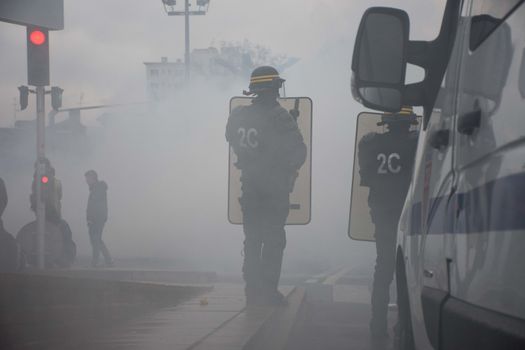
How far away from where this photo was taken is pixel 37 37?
34.8ft

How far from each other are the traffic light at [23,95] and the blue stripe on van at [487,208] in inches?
456

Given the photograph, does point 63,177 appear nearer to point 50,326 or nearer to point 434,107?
point 50,326

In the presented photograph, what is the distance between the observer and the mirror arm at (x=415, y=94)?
3.23 meters

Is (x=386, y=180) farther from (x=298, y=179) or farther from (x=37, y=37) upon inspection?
(x=37, y=37)

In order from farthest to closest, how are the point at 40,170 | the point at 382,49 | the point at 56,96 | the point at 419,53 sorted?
the point at 56,96 < the point at 40,170 < the point at 419,53 < the point at 382,49

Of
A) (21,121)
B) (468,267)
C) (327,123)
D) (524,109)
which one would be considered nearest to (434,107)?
(468,267)

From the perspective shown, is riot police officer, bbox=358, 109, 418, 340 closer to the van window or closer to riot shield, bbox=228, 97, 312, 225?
riot shield, bbox=228, 97, 312, 225

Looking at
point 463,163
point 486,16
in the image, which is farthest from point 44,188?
point 486,16

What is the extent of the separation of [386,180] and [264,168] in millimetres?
1137

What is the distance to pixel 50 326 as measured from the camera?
6484 mm

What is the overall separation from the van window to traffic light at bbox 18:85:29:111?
1169 cm

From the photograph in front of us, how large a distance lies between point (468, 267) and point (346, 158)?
87.6 feet

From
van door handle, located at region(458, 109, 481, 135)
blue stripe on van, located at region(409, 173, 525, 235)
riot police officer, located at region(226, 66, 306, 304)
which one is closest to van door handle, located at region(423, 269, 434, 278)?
blue stripe on van, located at region(409, 173, 525, 235)

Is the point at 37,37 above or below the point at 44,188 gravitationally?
above
